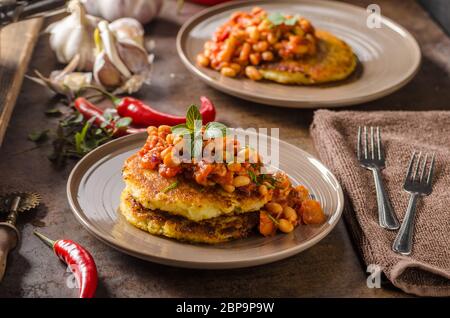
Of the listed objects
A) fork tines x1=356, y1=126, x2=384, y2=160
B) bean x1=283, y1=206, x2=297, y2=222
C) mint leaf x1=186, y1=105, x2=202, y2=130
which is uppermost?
mint leaf x1=186, y1=105, x2=202, y2=130

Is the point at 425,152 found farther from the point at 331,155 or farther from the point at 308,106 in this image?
the point at 308,106

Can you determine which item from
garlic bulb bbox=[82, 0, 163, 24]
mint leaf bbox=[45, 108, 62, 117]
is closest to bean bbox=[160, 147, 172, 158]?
mint leaf bbox=[45, 108, 62, 117]

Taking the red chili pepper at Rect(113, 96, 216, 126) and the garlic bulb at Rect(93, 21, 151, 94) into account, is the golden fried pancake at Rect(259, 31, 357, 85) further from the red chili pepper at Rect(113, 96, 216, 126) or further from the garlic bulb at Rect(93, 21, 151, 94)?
the garlic bulb at Rect(93, 21, 151, 94)

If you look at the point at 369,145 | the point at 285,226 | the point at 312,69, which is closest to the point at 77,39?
the point at 312,69

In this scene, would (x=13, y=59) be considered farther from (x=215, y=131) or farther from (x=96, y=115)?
(x=215, y=131)

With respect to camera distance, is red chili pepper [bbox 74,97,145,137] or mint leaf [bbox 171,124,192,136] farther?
red chili pepper [bbox 74,97,145,137]
